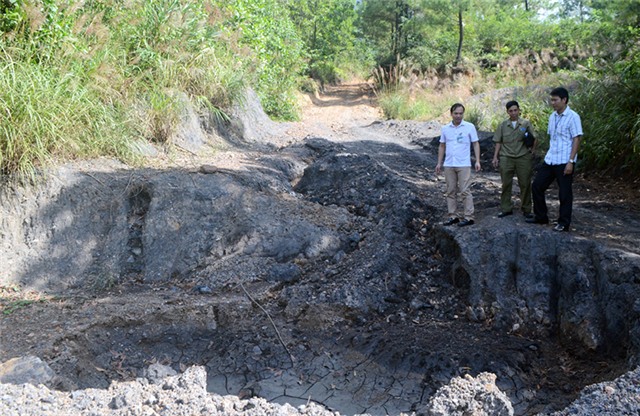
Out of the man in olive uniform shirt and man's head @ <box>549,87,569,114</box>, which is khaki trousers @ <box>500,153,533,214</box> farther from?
man's head @ <box>549,87,569,114</box>

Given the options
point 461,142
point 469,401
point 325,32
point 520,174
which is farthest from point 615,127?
point 325,32

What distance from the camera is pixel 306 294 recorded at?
543 cm

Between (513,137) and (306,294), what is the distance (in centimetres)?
253

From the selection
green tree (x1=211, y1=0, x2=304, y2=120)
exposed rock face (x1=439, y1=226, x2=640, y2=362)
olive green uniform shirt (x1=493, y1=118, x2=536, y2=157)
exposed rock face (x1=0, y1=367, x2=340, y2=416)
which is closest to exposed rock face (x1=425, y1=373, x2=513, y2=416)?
exposed rock face (x1=0, y1=367, x2=340, y2=416)

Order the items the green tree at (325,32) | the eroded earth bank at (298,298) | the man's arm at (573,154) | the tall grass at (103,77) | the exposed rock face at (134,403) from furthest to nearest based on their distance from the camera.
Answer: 1. the green tree at (325,32)
2. the tall grass at (103,77)
3. the man's arm at (573,154)
4. the eroded earth bank at (298,298)
5. the exposed rock face at (134,403)

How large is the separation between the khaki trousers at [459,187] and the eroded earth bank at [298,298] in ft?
0.80

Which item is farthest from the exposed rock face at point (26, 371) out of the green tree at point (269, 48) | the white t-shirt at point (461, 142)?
the green tree at point (269, 48)

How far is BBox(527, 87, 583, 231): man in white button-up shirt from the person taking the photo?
511 cm

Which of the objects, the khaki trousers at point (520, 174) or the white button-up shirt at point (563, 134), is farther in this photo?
the khaki trousers at point (520, 174)

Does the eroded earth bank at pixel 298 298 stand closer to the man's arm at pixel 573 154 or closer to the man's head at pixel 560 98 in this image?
the man's arm at pixel 573 154

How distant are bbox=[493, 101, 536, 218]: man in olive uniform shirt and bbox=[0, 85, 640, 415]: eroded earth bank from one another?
0.38 meters

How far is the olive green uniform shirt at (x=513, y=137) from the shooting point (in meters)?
5.57

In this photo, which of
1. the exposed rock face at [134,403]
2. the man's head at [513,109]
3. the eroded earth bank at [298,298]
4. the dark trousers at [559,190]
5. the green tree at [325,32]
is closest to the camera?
the exposed rock face at [134,403]

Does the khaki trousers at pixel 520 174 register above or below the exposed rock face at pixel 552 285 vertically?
above
